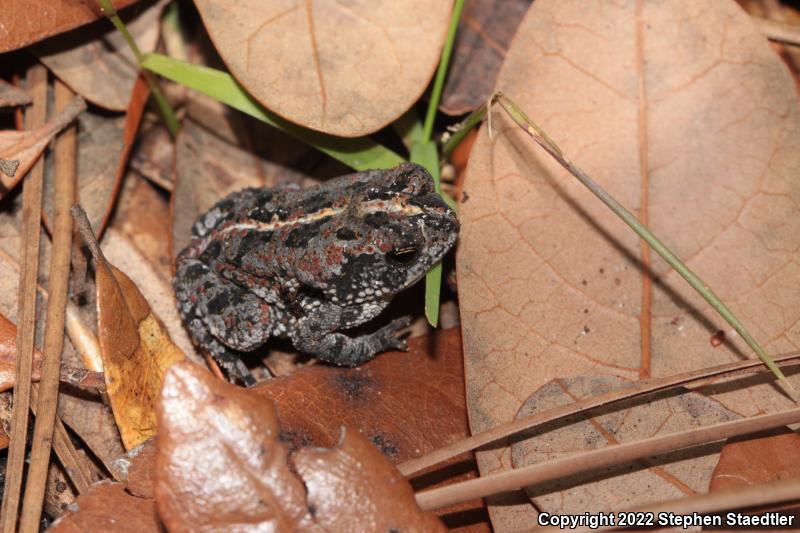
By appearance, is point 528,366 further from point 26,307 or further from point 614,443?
point 26,307

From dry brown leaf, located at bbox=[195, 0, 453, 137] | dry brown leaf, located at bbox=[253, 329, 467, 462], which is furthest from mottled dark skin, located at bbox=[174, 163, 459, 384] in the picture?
dry brown leaf, located at bbox=[195, 0, 453, 137]

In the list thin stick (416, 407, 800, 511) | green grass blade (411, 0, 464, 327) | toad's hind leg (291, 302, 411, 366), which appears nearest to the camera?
thin stick (416, 407, 800, 511)

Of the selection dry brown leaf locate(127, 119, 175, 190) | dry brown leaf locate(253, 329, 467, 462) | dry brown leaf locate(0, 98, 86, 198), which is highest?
dry brown leaf locate(0, 98, 86, 198)

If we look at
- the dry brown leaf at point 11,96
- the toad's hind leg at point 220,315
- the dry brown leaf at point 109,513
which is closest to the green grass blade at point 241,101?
the dry brown leaf at point 11,96

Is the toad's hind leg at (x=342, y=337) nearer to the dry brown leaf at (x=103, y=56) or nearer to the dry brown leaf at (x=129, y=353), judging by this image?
the dry brown leaf at (x=129, y=353)

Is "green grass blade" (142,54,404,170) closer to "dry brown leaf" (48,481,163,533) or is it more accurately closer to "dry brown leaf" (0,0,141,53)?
"dry brown leaf" (0,0,141,53)

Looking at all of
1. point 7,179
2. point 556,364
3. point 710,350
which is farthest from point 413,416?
point 7,179
